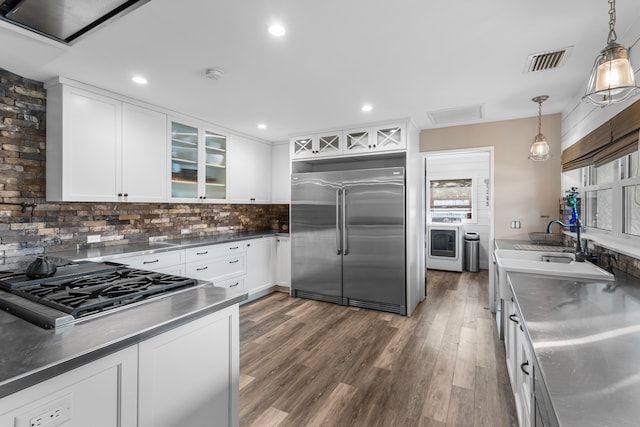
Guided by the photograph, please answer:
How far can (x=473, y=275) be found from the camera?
5805 mm

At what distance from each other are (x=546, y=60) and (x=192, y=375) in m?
3.05

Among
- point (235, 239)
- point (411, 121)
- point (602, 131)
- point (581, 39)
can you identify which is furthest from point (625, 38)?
point (235, 239)

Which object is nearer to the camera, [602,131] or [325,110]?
[602,131]

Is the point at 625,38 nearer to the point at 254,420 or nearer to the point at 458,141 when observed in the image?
the point at 458,141

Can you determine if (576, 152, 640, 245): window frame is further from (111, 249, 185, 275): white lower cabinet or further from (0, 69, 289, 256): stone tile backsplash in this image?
(0, 69, 289, 256): stone tile backsplash

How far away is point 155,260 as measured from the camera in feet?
9.62

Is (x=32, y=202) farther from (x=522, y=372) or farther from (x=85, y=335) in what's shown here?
(x=522, y=372)

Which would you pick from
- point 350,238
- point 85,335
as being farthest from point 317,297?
point 85,335

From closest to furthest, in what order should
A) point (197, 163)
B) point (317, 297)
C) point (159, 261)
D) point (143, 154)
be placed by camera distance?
point (159, 261) < point (143, 154) < point (197, 163) < point (317, 297)

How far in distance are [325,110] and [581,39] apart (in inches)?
86.6

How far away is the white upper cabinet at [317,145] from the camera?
420 cm

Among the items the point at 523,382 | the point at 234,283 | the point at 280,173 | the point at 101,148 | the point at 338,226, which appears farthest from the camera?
the point at 280,173

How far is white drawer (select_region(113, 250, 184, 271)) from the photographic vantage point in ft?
9.00

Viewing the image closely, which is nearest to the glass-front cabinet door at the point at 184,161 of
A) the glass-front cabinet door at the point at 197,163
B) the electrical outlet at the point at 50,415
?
the glass-front cabinet door at the point at 197,163
